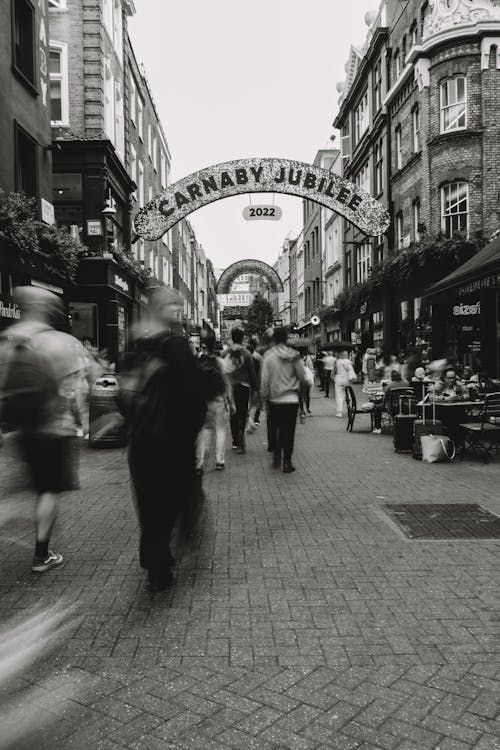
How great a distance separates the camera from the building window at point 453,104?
71.6ft

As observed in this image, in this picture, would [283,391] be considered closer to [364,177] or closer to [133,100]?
[133,100]

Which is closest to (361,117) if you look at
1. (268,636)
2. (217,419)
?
(217,419)

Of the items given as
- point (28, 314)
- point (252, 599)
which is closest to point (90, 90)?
point (28, 314)

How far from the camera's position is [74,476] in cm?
467

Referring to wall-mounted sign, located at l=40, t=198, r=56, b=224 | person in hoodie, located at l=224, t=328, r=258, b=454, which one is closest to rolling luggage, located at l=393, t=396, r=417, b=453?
person in hoodie, located at l=224, t=328, r=258, b=454

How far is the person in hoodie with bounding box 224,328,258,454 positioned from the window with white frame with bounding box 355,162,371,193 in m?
23.5

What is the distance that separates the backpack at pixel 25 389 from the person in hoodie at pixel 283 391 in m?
4.70

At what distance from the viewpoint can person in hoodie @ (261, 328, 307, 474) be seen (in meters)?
8.77

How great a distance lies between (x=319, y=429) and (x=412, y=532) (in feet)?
27.4

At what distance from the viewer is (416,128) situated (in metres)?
24.8

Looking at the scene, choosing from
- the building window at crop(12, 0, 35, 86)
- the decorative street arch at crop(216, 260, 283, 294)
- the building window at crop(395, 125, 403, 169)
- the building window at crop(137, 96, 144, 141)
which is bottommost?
the decorative street arch at crop(216, 260, 283, 294)

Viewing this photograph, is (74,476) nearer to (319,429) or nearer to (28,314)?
(28,314)

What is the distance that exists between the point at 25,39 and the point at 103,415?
388 inches

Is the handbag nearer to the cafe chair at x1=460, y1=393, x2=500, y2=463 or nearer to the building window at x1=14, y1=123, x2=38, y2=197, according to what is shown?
the cafe chair at x1=460, y1=393, x2=500, y2=463
